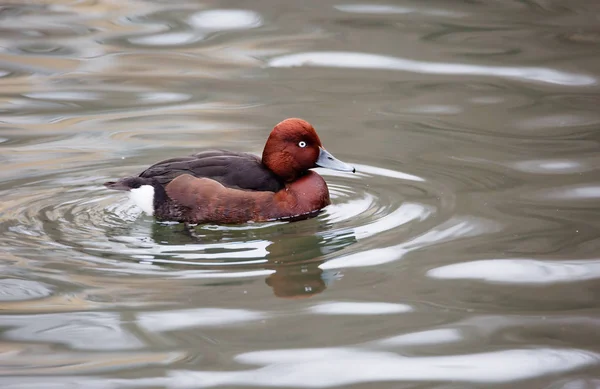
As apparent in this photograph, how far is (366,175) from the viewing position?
26.5 ft

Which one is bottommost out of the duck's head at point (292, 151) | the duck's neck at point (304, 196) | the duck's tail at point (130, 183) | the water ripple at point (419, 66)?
the duck's neck at point (304, 196)

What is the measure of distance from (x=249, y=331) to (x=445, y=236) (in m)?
1.93

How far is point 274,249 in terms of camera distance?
254 inches

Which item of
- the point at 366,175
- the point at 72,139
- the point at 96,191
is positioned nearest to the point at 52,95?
the point at 72,139

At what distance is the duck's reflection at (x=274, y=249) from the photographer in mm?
5918

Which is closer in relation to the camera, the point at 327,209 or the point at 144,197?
the point at 144,197

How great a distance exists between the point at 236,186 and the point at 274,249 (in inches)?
31.9

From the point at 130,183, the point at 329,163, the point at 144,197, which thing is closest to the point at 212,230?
the point at 144,197

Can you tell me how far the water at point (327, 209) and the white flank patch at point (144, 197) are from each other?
15 cm

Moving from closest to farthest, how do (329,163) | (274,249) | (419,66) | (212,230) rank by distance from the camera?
(274,249) < (212,230) < (329,163) < (419,66)

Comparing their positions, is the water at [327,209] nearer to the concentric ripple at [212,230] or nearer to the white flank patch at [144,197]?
the concentric ripple at [212,230]

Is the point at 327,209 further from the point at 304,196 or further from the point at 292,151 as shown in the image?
the point at 292,151

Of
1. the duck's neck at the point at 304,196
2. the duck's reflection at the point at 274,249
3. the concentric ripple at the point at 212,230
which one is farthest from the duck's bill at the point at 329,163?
the duck's reflection at the point at 274,249

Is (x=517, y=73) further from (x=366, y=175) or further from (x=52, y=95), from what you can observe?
(x=52, y=95)
